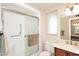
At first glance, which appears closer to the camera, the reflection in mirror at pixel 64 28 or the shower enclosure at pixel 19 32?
the shower enclosure at pixel 19 32

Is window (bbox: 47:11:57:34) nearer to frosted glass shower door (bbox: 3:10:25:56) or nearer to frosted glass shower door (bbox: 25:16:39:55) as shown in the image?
frosted glass shower door (bbox: 25:16:39:55)

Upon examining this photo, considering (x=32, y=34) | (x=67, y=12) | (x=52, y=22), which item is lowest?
(x=32, y=34)

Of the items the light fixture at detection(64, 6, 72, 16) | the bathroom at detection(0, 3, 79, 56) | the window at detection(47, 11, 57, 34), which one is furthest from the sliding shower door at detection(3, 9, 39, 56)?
the light fixture at detection(64, 6, 72, 16)

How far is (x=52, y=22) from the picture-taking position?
1394 millimetres

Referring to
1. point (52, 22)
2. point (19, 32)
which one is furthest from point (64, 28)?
point (19, 32)

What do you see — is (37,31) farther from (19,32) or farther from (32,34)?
(19,32)

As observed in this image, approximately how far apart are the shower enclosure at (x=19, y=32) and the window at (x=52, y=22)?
18 centimetres

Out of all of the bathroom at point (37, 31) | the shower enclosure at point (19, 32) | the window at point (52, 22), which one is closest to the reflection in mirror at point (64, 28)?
the bathroom at point (37, 31)

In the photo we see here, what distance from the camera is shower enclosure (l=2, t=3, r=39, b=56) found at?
134 cm

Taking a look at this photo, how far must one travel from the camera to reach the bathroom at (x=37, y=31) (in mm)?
1333

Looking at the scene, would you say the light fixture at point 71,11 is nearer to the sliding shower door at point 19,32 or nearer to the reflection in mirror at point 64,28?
the reflection in mirror at point 64,28

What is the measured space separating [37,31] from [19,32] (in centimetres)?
27

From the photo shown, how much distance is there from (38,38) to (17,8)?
0.52 metres

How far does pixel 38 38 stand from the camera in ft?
4.61
